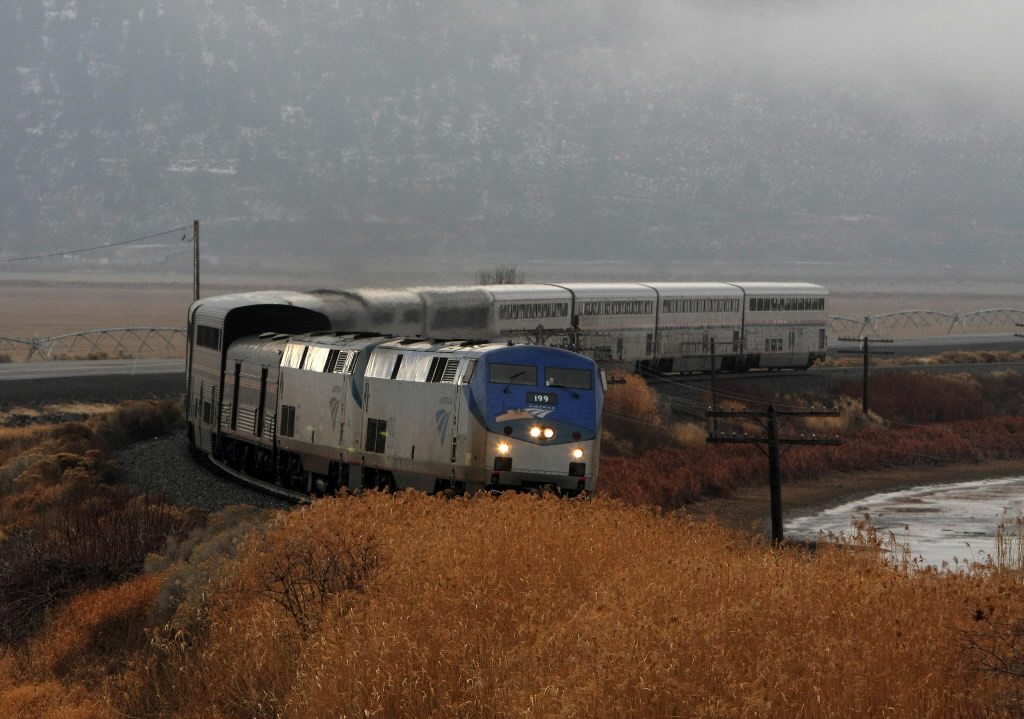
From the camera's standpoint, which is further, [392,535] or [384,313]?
[384,313]

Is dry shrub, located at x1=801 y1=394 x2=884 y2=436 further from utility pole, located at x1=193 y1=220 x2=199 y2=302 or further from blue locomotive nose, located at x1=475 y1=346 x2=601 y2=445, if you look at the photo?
blue locomotive nose, located at x1=475 y1=346 x2=601 y2=445

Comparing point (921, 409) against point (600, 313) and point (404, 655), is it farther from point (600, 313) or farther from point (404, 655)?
point (404, 655)

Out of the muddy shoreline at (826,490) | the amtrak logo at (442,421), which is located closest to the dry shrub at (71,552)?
the amtrak logo at (442,421)

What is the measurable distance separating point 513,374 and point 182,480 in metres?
14.4

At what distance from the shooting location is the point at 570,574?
17781 millimetres

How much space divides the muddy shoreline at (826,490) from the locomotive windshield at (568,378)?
13763 mm

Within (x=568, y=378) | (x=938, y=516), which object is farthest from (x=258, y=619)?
(x=938, y=516)

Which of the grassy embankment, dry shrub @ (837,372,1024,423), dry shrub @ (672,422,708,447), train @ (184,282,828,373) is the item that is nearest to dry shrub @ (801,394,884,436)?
dry shrub @ (837,372,1024,423)

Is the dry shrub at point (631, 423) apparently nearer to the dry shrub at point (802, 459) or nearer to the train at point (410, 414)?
the dry shrub at point (802, 459)

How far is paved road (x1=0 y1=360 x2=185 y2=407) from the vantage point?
68.9m

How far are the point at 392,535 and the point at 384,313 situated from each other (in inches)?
1508

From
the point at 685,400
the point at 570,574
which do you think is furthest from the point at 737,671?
the point at 685,400

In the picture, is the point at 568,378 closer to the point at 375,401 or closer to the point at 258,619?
the point at 375,401

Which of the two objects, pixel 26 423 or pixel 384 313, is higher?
pixel 384 313
